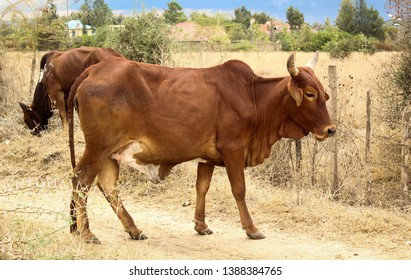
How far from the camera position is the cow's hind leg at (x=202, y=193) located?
8.02 m

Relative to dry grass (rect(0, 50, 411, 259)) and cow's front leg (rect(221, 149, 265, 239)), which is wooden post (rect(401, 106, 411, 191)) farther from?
cow's front leg (rect(221, 149, 265, 239))

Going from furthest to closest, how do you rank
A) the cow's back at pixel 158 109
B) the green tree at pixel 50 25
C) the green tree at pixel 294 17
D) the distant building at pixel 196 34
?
the green tree at pixel 294 17, the green tree at pixel 50 25, the distant building at pixel 196 34, the cow's back at pixel 158 109

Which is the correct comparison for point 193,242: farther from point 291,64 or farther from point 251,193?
point 291,64

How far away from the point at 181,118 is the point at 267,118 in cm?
103

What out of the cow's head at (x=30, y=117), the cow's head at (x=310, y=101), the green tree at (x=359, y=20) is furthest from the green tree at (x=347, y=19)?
the cow's head at (x=310, y=101)

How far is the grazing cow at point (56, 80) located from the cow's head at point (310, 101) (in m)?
4.46

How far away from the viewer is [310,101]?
24.3 ft

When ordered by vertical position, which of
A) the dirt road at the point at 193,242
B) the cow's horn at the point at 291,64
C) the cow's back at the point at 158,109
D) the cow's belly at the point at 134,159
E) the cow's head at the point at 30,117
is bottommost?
the dirt road at the point at 193,242

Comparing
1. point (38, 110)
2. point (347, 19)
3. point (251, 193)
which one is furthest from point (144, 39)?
point (347, 19)

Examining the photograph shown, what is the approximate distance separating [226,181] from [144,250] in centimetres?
312

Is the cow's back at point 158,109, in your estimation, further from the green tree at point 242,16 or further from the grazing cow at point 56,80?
the green tree at point 242,16

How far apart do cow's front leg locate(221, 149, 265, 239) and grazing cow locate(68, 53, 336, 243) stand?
0.01 meters

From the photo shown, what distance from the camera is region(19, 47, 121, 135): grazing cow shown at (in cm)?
1180

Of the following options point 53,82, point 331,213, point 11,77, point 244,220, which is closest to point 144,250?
point 244,220
